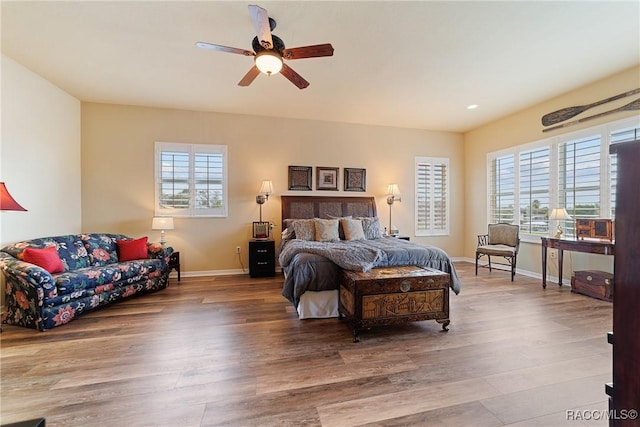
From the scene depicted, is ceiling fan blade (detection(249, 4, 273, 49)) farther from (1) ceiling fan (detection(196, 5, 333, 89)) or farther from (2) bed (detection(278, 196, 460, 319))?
(2) bed (detection(278, 196, 460, 319))

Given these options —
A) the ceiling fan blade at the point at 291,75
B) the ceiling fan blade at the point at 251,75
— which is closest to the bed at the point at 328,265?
the ceiling fan blade at the point at 291,75

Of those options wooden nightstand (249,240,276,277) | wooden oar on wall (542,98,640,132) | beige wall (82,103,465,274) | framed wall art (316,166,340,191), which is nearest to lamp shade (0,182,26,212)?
beige wall (82,103,465,274)

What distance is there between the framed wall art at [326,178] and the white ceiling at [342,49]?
1.34 metres

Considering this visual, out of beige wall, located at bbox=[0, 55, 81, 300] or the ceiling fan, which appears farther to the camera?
beige wall, located at bbox=[0, 55, 81, 300]

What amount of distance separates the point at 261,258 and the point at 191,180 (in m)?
1.97

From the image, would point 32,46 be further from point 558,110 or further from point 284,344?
point 558,110

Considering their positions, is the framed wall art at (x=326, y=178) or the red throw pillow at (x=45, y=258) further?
the framed wall art at (x=326, y=178)

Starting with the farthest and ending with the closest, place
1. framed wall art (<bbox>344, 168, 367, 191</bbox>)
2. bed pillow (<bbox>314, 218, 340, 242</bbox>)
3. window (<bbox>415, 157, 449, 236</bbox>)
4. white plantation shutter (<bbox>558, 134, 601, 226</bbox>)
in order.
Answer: window (<bbox>415, 157, 449, 236</bbox>) → framed wall art (<bbox>344, 168, 367, 191</bbox>) → bed pillow (<bbox>314, 218, 340, 242</bbox>) → white plantation shutter (<bbox>558, 134, 601, 226</bbox>)

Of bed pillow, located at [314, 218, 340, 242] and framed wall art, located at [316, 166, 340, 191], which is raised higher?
framed wall art, located at [316, 166, 340, 191]

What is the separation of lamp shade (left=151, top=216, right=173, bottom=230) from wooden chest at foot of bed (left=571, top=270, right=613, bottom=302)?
20.8ft

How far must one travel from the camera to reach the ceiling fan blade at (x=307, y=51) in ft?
7.59

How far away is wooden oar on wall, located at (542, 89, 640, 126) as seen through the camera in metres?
3.47

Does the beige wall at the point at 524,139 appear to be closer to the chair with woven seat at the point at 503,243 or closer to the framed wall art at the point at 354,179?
the chair with woven seat at the point at 503,243

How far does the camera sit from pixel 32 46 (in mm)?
2891
